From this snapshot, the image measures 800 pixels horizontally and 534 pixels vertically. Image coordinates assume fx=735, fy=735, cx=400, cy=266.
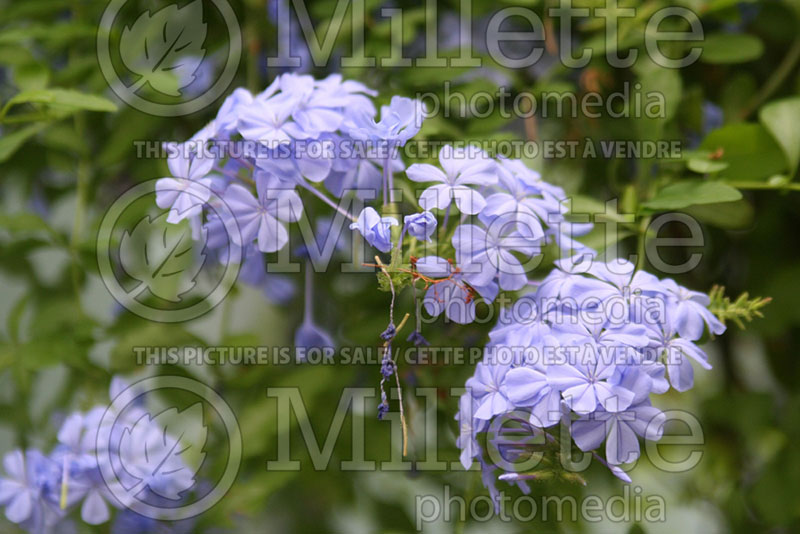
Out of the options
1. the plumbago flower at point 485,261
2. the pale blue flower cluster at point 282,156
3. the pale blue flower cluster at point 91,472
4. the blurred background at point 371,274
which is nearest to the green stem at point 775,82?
the blurred background at point 371,274

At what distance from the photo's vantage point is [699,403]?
0.97 m

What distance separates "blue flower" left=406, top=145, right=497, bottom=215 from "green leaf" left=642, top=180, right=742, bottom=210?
0.16m

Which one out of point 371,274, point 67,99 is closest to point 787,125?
point 371,274

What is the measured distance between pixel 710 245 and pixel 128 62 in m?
0.71

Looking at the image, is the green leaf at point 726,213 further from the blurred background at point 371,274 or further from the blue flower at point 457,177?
the blue flower at point 457,177

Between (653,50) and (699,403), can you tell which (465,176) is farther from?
(699,403)

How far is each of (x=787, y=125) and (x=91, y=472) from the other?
705mm

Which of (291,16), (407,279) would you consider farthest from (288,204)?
(291,16)

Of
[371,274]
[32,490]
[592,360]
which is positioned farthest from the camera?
[371,274]

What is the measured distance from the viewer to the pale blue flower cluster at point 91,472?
0.68 metres

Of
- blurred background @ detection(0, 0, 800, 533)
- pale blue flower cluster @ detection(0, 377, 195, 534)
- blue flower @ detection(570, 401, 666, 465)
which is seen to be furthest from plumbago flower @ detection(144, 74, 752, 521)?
pale blue flower cluster @ detection(0, 377, 195, 534)

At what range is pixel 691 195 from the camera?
0.61m

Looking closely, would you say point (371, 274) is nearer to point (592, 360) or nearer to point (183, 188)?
point (183, 188)

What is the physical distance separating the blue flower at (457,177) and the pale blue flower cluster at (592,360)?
0.29 feet
